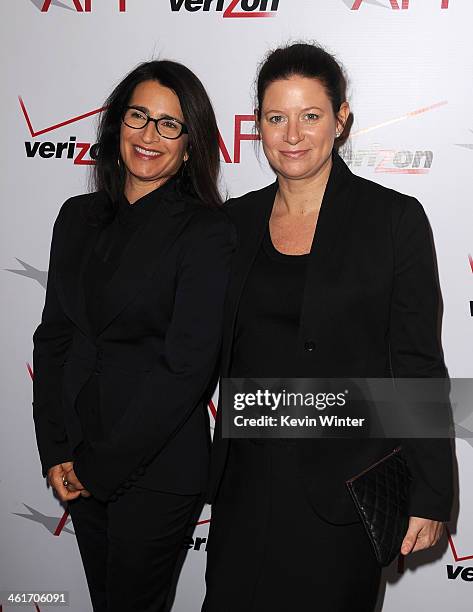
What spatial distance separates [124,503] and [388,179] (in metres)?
1.25

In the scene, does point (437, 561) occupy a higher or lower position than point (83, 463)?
lower

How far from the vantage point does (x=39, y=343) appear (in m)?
2.02

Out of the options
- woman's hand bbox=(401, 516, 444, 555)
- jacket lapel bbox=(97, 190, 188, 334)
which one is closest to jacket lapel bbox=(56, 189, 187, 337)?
jacket lapel bbox=(97, 190, 188, 334)

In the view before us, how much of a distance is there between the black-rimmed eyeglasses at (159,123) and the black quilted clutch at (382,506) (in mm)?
962

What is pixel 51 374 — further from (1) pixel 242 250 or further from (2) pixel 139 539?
(1) pixel 242 250

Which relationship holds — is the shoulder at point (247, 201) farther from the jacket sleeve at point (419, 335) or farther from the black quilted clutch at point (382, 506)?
the black quilted clutch at point (382, 506)

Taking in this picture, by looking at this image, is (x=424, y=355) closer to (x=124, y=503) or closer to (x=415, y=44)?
(x=124, y=503)

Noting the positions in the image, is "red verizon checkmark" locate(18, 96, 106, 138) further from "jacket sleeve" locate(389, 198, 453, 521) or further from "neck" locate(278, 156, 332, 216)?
"jacket sleeve" locate(389, 198, 453, 521)

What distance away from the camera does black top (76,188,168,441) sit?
A: 5.98 ft

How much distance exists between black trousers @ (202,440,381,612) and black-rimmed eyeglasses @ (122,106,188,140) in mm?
802

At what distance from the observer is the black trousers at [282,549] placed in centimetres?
168

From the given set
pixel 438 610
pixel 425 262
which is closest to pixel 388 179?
pixel 425 262

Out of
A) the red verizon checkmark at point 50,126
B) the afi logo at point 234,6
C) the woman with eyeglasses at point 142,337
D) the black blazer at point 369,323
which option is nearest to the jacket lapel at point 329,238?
the black blazer at point 369,323

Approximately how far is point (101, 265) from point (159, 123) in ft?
1.30
